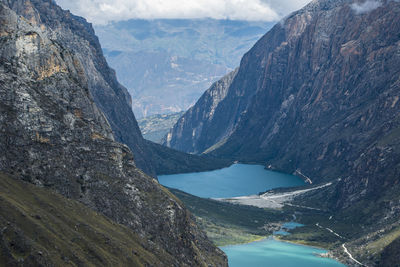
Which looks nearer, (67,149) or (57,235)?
(57,235)

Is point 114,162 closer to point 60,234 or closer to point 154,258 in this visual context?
point 154,258

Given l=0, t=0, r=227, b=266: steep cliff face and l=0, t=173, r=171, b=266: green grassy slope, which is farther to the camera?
l=0, t=0, r=227, b=266: steep cliff face

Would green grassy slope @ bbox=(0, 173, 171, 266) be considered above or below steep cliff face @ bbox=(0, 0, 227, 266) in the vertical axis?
below

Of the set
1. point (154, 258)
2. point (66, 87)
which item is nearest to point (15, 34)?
point (66, 87)

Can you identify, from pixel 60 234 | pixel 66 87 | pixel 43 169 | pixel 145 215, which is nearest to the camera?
pixel 60 234

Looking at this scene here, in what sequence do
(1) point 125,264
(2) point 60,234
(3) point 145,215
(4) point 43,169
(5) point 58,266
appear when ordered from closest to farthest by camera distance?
1. (5) point 58,266
2. (2) point 60,234
3. (1) point 125,264
4. (4) point 43,169
5. (3) point 145,215
